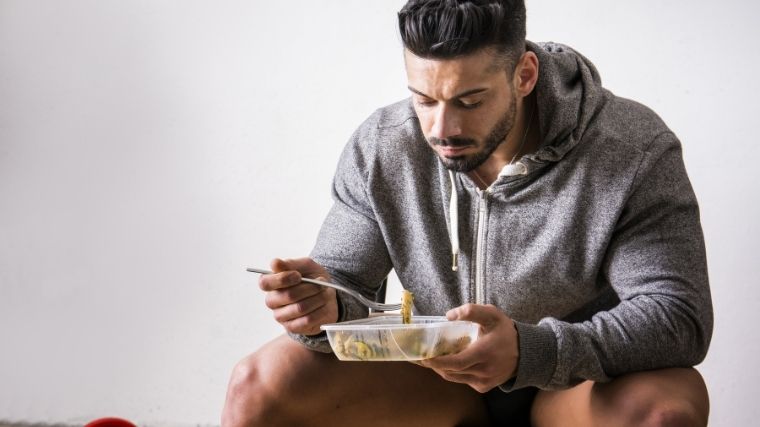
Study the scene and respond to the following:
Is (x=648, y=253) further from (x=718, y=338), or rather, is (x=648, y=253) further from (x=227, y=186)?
(x=227, y=186)

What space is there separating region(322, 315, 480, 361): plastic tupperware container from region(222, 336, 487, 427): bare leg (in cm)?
25

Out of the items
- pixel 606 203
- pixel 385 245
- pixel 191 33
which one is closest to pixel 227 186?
pixel 191 33

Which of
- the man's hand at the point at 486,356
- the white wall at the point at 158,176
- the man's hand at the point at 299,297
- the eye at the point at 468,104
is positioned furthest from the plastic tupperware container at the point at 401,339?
the white wall at the point at 158,176

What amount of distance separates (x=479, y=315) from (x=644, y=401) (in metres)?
0.28

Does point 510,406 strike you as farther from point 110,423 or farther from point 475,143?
point 110,423

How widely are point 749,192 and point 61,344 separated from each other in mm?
1648

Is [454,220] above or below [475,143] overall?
below

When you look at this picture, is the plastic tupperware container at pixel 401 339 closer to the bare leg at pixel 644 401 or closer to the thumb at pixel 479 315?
the thumb at pixel 479 315

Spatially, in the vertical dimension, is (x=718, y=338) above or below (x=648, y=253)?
below

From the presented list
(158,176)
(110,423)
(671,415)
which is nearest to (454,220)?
(671,415)

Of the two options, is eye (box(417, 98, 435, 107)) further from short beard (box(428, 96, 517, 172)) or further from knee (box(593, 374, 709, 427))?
knee (box(593, 374, 709, 427))

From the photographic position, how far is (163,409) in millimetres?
2379

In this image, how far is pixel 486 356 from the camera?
124cm

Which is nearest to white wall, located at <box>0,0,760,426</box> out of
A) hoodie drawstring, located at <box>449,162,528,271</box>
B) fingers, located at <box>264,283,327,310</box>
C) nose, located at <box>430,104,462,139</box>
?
hoodie drawstring, located at <box>449,162,528,271</box>
